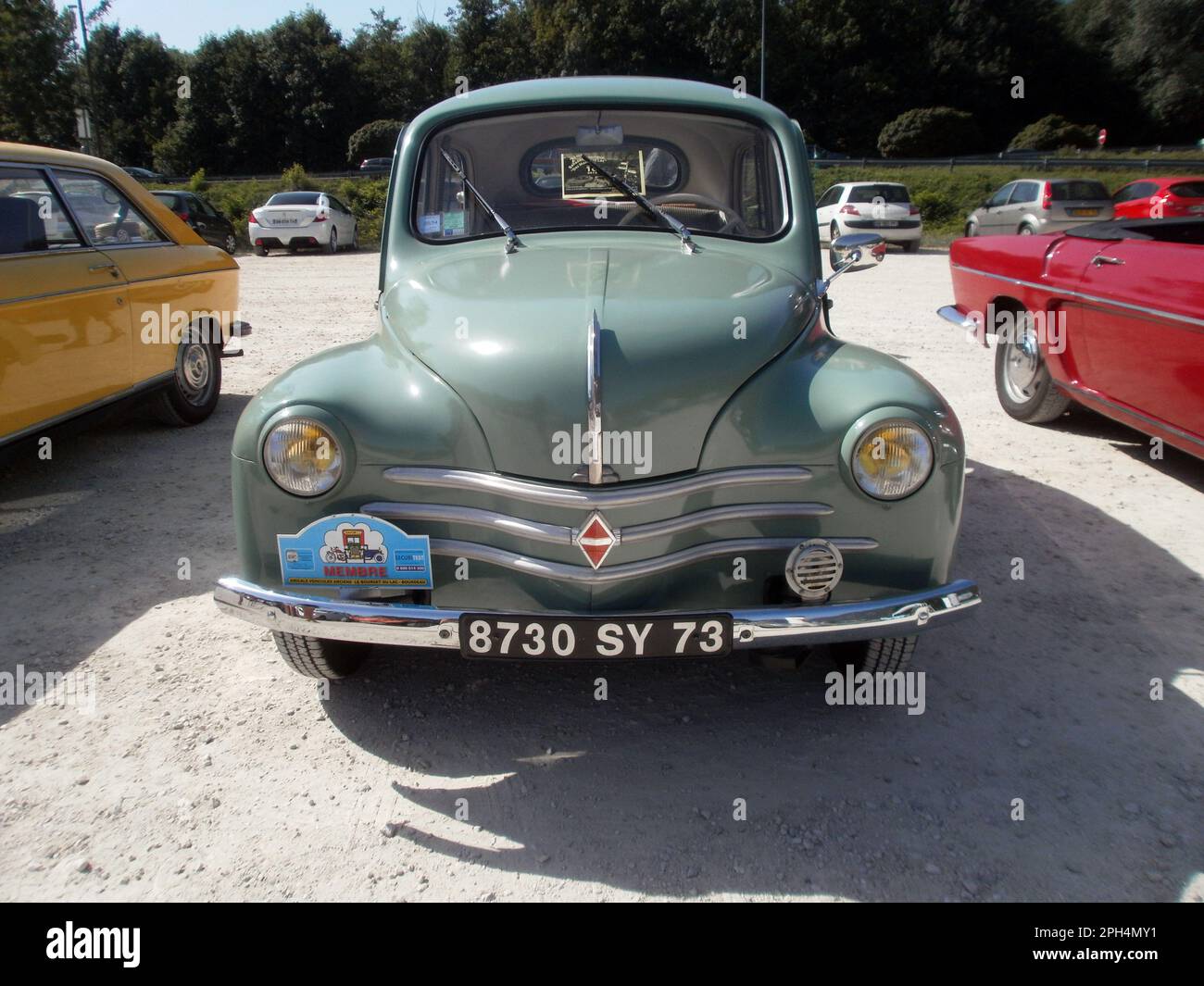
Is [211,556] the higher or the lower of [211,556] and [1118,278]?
the lower

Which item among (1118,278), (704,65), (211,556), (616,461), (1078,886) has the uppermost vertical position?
(704,65)

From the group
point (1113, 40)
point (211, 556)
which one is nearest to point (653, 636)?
point (211, 556)

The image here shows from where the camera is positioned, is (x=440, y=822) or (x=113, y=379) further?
(x=113, y=379)

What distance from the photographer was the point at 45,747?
2.77 metres

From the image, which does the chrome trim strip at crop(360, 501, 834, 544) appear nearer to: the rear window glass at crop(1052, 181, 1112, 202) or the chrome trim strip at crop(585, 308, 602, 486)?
the chrome trim strip at crop(585, 308, 602, 486)

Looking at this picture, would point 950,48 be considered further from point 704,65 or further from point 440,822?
point 440,822

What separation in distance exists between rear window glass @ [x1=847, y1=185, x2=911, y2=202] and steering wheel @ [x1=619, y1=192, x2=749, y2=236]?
16.9 metres

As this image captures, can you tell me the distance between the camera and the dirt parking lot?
227 cm

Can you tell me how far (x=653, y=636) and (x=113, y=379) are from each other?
4.08 meters

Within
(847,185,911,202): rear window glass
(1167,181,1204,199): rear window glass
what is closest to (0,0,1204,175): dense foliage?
(847,185,911,202): rear window glass

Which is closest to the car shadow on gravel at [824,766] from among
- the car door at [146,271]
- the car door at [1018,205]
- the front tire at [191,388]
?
the car door at [146,271]

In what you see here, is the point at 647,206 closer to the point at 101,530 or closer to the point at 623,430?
the point at 623,430

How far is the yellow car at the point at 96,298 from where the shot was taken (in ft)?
14.6

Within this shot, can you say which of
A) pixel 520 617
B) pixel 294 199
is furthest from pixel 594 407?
pixel 294 199
